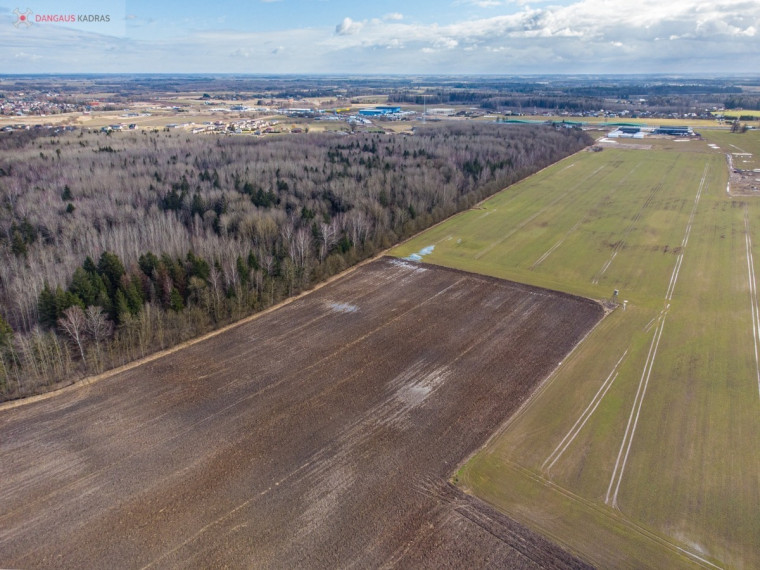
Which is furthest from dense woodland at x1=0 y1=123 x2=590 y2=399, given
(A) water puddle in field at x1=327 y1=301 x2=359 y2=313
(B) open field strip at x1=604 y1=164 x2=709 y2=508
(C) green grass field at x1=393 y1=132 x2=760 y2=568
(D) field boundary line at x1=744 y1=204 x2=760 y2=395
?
(D) field boundary line at x1=744 y1=204 x2=760 y2=395

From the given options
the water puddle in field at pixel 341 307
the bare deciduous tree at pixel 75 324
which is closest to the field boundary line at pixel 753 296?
the water puddle in field at pixel 341 307

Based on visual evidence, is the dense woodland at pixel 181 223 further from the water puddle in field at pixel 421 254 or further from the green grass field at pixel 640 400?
the green grass field at pixel 640 400

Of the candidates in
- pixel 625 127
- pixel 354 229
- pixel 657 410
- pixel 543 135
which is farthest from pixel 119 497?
pixel 625 127

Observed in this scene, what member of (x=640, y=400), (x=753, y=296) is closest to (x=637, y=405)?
(x=640, y=400)

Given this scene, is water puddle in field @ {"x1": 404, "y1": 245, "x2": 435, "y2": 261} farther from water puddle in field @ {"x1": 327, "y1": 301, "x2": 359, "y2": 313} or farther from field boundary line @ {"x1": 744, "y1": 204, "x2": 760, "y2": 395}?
field boundary line @ {"x1": 744, "y1": 204, "x2": 760, "y2": 395}

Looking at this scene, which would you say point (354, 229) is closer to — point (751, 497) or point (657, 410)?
point (657, 410)

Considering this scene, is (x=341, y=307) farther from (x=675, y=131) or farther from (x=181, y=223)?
(x=675, y=131)

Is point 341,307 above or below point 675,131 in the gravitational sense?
below
